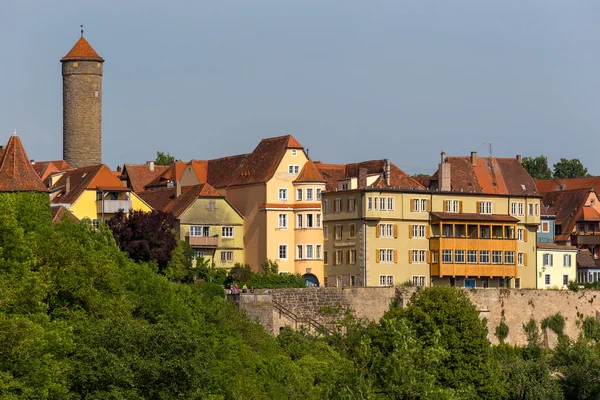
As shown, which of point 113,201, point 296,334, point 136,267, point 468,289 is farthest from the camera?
point 113,201

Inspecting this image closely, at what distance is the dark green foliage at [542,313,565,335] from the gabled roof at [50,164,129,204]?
26.0 m

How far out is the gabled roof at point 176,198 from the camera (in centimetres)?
11188

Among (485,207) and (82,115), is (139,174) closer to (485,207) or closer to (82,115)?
(82,115)

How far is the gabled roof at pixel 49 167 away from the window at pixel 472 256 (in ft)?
98.2

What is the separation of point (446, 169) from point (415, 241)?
19.6 ft

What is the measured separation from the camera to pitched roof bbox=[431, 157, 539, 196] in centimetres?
11456

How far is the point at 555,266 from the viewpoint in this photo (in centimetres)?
11919

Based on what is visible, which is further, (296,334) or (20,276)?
(296,334)

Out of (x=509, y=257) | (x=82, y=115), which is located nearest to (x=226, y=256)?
(x=509, y=257)

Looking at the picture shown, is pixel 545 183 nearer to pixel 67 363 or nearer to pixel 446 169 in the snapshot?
pixel 446 169

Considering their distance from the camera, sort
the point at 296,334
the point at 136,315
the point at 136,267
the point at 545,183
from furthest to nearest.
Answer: the point at 545,183 < the point at 296,334 < the point at 136,267 < the point at 136,315

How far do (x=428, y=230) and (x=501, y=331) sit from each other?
347 inches

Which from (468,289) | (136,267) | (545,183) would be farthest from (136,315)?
(545,183)

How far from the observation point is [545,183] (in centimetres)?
14625
